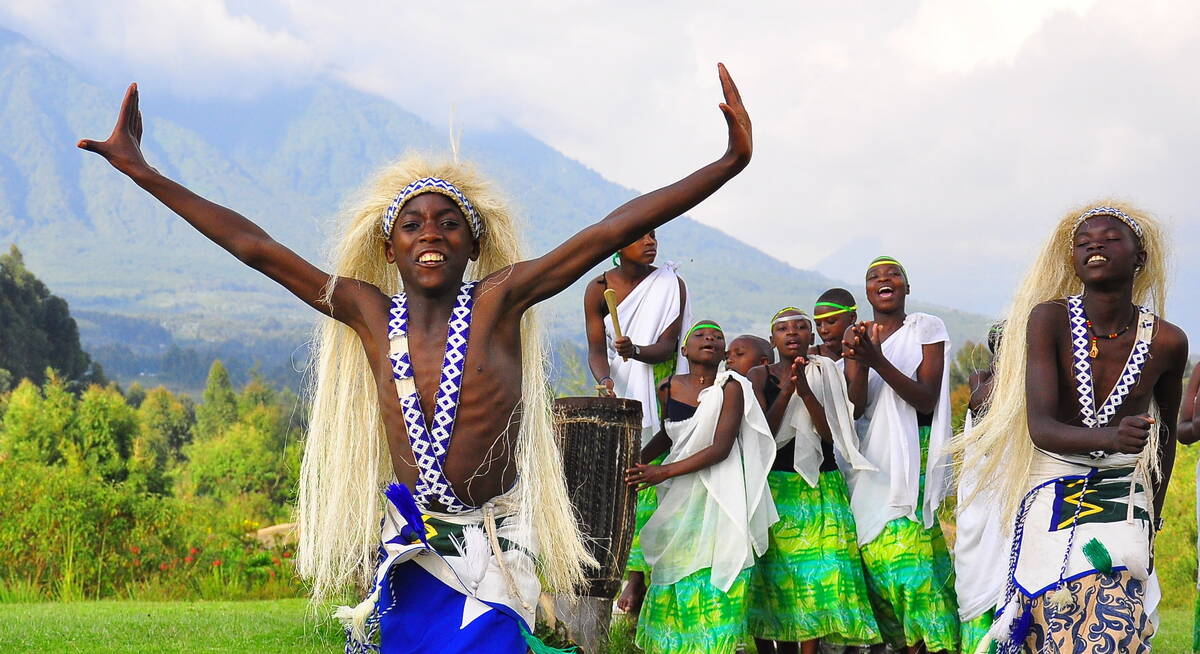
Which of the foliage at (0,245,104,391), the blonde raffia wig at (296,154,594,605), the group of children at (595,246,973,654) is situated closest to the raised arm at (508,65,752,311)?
the blonde raffia wig at (296,154,594,605)

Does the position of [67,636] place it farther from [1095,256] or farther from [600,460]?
[1095,256]

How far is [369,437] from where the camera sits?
5.08 m

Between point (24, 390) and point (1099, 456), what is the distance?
2057cm

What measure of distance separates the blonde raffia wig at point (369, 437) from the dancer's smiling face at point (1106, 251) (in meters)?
2.08

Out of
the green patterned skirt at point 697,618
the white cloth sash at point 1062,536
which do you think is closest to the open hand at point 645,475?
the green patterned skirt at point 697,618

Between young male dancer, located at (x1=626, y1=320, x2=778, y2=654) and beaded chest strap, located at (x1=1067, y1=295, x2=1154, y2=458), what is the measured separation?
2108 millimetres

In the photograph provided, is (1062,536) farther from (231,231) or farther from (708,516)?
(231,231)

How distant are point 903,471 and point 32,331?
48946mm

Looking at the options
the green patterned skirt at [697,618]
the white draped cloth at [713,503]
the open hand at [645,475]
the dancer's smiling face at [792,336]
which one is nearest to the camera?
the open hand at [645,475]

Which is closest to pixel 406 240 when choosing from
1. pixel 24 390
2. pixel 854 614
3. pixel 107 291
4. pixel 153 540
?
pixel 854 614

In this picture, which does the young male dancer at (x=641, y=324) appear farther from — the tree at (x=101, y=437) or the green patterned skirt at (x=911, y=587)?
the tree at (x=101, y=437)

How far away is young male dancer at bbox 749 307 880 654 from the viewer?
6883 millimetres

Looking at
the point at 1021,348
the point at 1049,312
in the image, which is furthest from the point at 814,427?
the point at 1049,312

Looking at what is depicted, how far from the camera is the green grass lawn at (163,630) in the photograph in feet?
25.2
